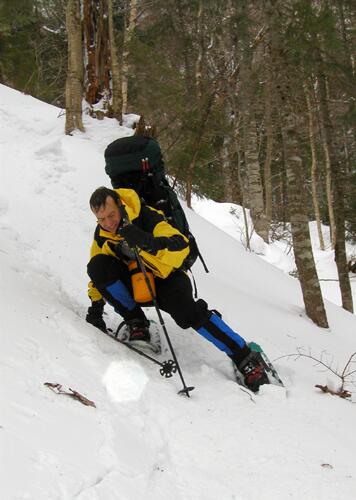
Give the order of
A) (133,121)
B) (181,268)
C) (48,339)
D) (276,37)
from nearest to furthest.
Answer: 1. (48,339)
2. (181,268)
3. (276,37)
4. (133,121)

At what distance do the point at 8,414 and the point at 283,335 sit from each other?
358cm

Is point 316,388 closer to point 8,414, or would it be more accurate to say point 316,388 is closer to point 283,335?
point 283,335

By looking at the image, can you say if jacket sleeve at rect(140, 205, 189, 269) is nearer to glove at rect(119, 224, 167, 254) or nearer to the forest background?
glove at rect(119, 224, 167, 254)

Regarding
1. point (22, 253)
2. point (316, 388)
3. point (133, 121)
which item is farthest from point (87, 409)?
point (133, 121)

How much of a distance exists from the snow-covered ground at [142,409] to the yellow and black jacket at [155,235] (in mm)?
663

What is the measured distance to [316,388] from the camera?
12.6 feet

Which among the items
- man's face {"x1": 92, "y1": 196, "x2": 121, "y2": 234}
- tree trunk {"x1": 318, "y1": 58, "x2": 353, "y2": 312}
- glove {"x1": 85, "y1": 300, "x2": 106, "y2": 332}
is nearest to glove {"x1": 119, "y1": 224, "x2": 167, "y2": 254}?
man's face {"x1": 92, "y1": 196, "x2": 121, "y2": 234}

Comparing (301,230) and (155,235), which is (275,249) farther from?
(155,235)

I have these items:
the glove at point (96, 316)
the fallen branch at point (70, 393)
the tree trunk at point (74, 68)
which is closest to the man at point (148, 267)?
the glove at point (96, 316)

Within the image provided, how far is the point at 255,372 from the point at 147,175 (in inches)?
66.5

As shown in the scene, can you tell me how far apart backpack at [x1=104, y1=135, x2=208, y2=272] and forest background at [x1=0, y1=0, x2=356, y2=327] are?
2.75m

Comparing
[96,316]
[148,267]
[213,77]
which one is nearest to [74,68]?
[213,77]

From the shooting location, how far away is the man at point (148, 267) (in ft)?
10.9

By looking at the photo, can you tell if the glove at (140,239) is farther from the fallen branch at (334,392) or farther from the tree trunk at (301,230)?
the tree trunk at (301,230)
